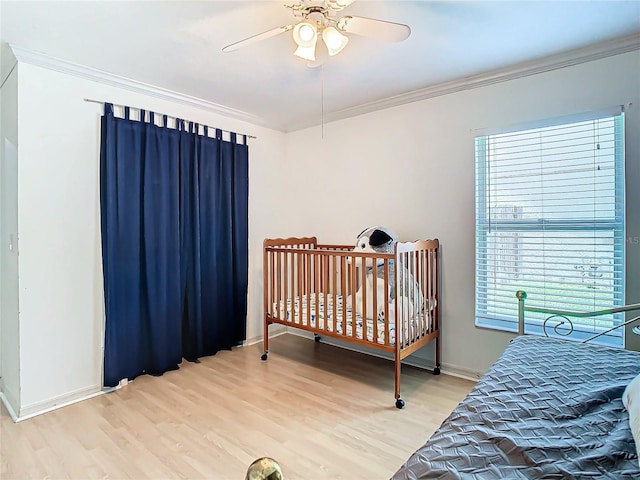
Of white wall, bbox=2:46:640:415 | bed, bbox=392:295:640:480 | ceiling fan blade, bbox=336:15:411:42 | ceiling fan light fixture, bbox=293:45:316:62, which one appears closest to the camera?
bed, bbox=392:295:640:480

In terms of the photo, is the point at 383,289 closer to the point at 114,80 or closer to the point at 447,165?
the point at 447,165

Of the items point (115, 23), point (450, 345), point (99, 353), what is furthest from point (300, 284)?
point (115, 23)

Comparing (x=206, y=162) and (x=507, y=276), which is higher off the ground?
(x=206, y=162)

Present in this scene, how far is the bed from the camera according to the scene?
878mm

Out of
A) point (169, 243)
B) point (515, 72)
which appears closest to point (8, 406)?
point (169, 243)

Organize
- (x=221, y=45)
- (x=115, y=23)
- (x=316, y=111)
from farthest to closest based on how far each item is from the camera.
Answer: (x=316, y=111), (x=221, y=45), (x=115, y=23)

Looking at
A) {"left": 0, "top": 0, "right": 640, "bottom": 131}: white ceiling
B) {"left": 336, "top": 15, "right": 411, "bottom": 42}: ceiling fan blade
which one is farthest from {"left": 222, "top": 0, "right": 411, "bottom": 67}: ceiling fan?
{"left": 0, "top": 0, "right": 640, "bottom": 131}: white ceiling

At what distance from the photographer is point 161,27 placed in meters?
1.92

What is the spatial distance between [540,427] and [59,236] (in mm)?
2877

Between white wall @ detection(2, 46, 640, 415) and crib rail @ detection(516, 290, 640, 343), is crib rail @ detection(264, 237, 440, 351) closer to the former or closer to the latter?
white wall @ detection(2, 46, 640, 415)

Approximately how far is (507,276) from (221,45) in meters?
2.57

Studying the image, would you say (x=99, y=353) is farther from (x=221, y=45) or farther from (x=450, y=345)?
(x=450, y=345)

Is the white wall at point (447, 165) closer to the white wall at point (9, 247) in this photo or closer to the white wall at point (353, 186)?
the white wall at point (353, 186)

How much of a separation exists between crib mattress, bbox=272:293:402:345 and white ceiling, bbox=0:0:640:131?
174 centimetres
